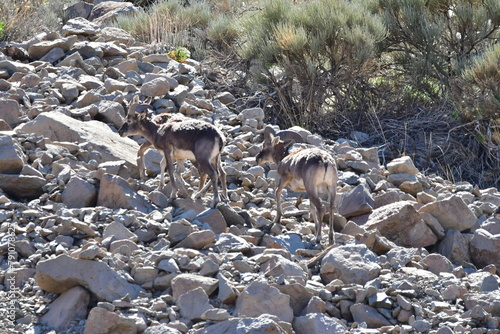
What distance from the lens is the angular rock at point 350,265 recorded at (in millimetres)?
8273

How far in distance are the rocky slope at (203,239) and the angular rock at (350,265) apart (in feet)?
0.05

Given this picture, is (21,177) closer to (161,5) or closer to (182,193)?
(182,193)

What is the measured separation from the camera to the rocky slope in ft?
24.5

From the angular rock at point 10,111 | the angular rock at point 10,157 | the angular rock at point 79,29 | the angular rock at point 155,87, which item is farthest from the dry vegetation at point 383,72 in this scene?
the angular rock at point 10,157

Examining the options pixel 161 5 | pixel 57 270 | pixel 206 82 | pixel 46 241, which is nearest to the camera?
pixel 57 270

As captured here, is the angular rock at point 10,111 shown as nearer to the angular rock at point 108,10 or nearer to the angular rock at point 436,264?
the angular rock at point 436,264

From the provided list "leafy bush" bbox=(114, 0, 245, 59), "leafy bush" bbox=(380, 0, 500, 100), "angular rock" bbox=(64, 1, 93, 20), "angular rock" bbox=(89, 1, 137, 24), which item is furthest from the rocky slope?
"angular rock" bbox=(64, 1, 93, 20)

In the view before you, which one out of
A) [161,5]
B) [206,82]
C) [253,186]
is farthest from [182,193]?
[161,5]

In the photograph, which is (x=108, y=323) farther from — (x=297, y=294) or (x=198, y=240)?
(x=198, y=240)

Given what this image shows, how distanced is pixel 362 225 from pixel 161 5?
13.2m

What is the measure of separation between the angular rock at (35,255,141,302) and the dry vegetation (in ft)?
24.4

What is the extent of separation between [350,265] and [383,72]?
953 cm

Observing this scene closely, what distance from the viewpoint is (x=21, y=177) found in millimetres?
10109

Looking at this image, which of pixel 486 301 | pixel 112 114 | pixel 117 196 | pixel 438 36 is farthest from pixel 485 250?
pixel 438 36
